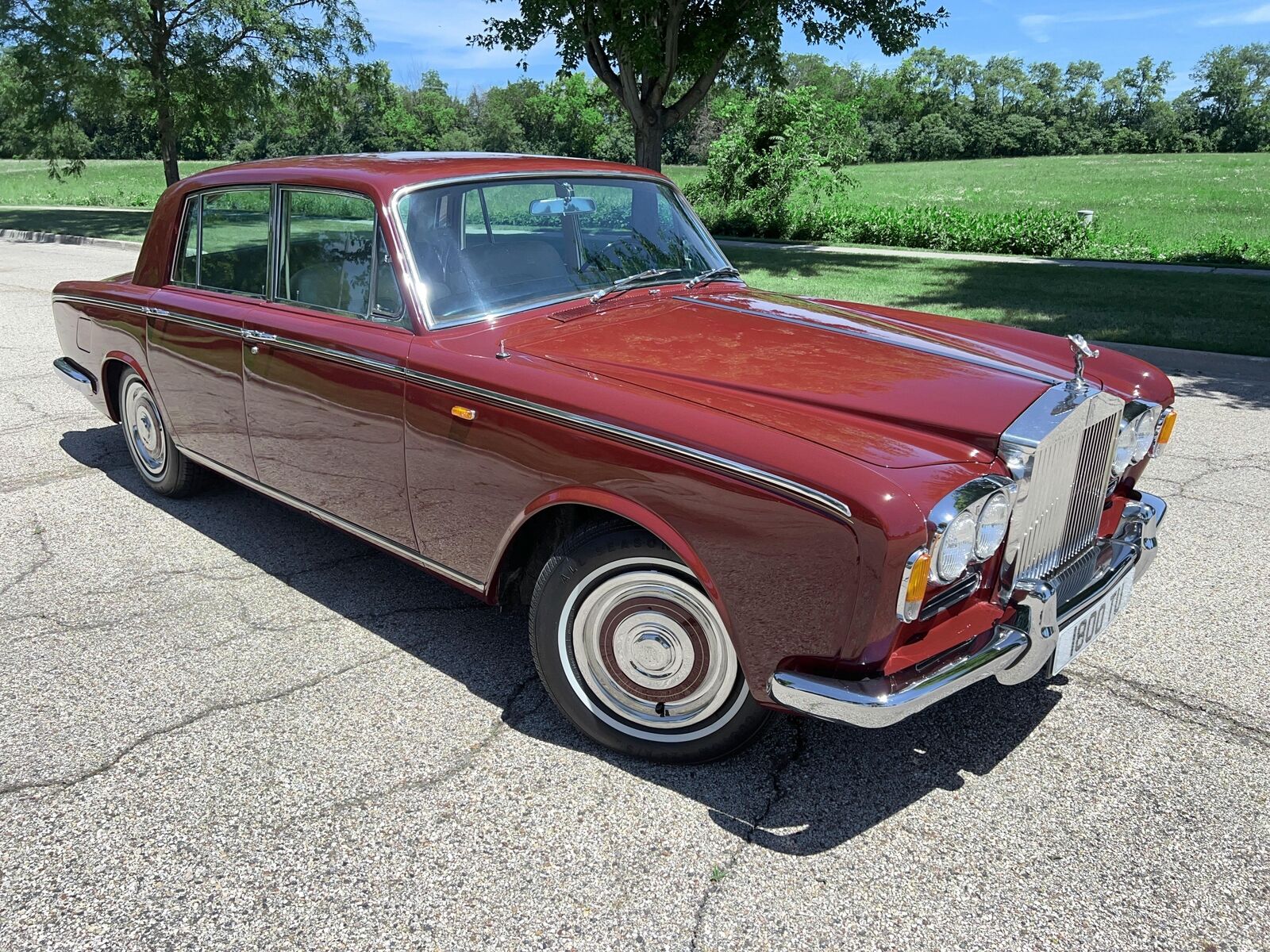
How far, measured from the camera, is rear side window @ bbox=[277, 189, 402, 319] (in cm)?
331

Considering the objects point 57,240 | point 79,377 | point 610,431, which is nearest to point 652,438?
point 610,431

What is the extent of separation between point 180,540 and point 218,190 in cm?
156

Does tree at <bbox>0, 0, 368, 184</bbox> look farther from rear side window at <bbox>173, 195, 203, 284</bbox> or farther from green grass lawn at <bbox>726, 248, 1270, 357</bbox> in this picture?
rear side window at <bbox>173, 195, 203, 284</bbox>

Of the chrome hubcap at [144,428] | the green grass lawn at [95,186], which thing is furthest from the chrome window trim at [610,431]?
the green grass lawn at [95,186]

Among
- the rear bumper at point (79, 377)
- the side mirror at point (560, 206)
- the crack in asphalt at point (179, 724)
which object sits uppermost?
the side mirror at point (560, 206)

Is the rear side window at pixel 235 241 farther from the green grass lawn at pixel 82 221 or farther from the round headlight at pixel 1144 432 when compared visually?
the green grass lawn at pixel 82 221

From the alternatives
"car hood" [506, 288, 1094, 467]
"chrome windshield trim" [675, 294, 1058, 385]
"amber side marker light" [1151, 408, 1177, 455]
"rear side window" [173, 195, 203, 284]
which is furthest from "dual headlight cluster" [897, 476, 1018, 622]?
"rear side window" [173, 195, 203, 284]

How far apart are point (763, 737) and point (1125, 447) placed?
5.01 ft

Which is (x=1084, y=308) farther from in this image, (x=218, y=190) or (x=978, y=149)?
(x=978, y=149)

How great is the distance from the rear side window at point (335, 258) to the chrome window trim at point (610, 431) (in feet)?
0.58

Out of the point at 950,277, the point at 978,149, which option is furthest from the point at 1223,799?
the point at 978,149

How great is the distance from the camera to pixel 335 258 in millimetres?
3516

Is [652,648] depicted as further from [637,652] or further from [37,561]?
[37,561]

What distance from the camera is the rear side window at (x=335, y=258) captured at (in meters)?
3.31
